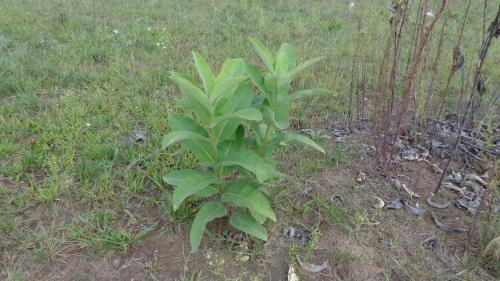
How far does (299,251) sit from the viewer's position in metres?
2.30

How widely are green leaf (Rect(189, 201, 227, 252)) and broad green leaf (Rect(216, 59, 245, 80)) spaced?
70 cm

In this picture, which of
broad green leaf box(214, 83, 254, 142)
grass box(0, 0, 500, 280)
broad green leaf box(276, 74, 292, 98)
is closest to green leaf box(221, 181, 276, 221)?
Result: broad green leaf box(214, 83, 254, 142)

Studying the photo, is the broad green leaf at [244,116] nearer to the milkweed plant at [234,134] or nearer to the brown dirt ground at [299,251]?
the milkweed plant at [234,134]

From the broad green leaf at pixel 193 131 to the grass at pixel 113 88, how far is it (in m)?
0.36

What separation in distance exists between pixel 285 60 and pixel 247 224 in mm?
920

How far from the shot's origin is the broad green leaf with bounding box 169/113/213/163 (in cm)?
212

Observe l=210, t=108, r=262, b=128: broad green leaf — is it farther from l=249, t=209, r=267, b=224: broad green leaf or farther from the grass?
the grass

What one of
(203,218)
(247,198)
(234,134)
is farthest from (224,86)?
(203,218)

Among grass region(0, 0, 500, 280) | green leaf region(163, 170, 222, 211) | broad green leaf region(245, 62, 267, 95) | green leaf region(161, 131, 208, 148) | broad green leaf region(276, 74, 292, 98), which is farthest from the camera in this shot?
grass region(0, 0, 500, 280)

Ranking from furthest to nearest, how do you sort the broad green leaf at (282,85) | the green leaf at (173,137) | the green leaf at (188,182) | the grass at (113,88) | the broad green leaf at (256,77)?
the grass at (113,88)
the broad green leaf at (256,77)
the broad green leaf at (282,85)
the green leaf at (188,182)
the green leaf at (173,137)

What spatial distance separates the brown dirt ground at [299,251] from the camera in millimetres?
2170

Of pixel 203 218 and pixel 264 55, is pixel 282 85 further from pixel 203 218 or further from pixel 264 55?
pixel 203 218

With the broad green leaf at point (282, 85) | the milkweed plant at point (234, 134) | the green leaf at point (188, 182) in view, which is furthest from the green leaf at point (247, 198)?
the broad green leaf at point (282, 85)

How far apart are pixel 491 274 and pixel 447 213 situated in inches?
18.9
